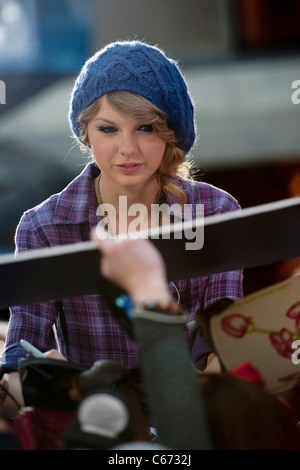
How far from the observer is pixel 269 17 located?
411cm

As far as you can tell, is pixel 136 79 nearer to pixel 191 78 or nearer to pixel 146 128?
pixel 146 128

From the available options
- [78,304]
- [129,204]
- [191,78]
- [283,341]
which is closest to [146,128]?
[129,204]

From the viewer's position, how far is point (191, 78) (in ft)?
13.5

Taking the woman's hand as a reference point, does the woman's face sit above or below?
above

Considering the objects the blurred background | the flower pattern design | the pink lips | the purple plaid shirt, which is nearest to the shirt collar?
the purple plaid shirt

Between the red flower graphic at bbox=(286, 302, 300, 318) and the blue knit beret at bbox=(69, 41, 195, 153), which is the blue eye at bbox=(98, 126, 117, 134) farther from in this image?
the red flower graphic at bbox=(286, 302, 300, 318)

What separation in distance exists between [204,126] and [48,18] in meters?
0.98

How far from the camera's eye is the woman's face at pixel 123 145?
3.59 feet

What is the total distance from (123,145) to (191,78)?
3.13 m

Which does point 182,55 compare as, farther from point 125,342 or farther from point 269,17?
point 125,342

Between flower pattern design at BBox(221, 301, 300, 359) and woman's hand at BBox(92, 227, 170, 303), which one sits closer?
woman's hand at BBox(92, 227, 170, 303)

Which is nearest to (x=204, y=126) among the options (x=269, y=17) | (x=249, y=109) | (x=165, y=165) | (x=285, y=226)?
(x=249, y=109)

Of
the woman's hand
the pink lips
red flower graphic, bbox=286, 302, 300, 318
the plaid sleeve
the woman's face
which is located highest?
the woman's face

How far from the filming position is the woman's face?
1.09 metres
